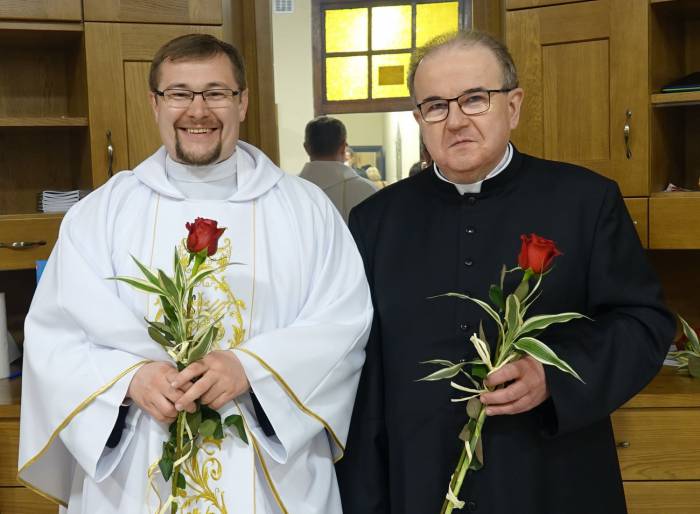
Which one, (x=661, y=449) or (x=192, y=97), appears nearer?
(x=192, y=97)

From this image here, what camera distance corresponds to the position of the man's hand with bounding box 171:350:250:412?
170 cm

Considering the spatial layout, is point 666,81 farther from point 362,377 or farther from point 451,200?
point 362,377

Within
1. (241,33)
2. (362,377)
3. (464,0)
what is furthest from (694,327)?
(241,33)

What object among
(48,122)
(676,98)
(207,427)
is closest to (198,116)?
(207,427)

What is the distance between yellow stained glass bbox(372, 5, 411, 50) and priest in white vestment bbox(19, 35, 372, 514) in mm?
1144

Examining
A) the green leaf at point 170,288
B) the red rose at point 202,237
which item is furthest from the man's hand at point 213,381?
the red rose at point 202,237

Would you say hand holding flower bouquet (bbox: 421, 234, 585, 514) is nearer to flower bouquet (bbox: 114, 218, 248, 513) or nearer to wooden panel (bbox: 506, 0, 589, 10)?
flower bouquet (bbox: 114, 218, 248, 513)

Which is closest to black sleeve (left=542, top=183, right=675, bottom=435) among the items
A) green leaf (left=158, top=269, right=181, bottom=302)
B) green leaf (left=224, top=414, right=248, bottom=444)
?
green leaf (left=224, top=414, right=248, bottom=444)

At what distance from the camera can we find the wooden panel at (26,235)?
2859mm

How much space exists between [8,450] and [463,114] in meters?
1.71

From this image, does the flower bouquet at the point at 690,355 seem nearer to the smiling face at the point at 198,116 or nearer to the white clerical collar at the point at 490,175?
the white clerical collar at the point at 490,175

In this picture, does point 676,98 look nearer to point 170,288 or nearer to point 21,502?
point 170,288

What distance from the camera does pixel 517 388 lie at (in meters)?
1.63

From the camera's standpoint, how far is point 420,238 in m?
2.02
